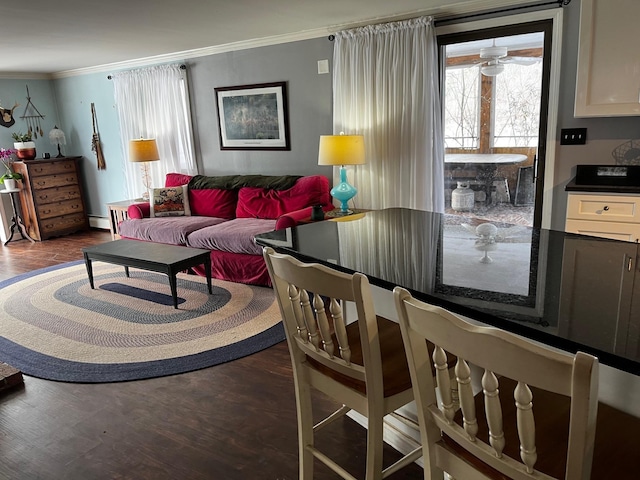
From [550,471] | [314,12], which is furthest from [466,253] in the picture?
[314,12]

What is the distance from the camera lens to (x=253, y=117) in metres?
5.34

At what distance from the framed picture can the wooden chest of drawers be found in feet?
9.37

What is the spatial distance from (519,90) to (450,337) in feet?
11.4

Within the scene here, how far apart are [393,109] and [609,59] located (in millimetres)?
1693

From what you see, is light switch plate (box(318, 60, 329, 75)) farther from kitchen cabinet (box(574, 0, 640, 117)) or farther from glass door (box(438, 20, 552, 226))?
kitchen cabinet (box(574, 0, 640, 117))

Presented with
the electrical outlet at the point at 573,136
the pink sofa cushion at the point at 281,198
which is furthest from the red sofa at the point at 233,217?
the electrical outlet at the point at 573,136

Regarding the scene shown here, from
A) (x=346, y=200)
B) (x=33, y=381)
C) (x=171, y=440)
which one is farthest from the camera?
(x=346, y=200)

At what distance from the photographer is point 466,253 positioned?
1761mm

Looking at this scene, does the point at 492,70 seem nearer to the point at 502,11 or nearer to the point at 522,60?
the point at 522,60

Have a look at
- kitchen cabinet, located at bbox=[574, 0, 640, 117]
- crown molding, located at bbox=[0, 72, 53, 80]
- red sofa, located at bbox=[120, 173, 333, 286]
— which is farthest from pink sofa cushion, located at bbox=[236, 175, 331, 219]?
crown molding, located at bbox=[0, 72, 53, 80]

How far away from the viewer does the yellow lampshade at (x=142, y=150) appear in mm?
5758

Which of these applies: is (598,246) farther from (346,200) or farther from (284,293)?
(346,200)

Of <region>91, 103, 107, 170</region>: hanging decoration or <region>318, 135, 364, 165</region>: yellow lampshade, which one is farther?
<region>91, 103, 107, 170</region>: hanging decoration

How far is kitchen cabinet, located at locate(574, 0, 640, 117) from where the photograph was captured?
295 centimetres
